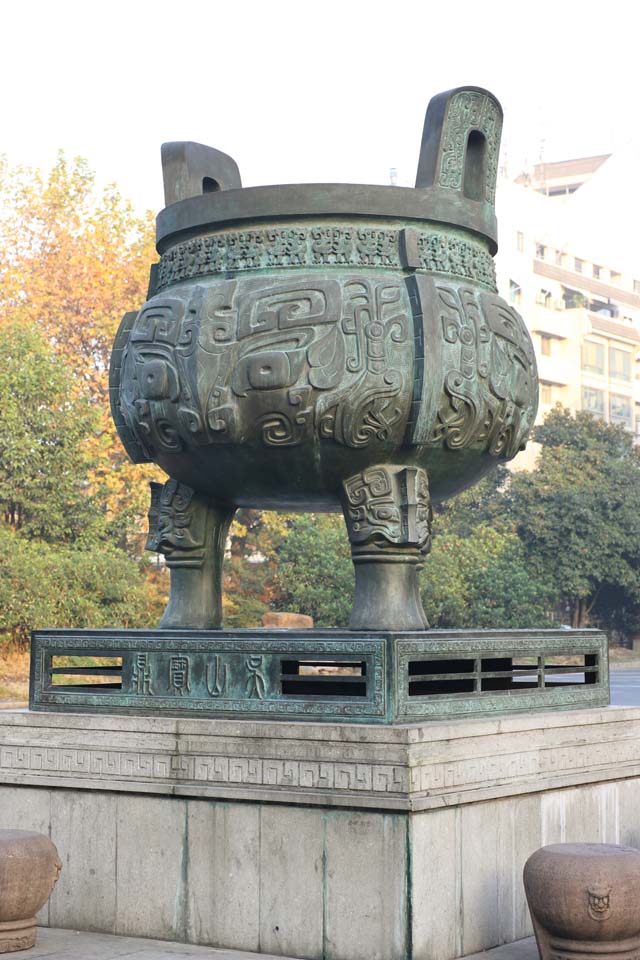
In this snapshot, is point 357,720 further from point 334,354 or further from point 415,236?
point 415,236

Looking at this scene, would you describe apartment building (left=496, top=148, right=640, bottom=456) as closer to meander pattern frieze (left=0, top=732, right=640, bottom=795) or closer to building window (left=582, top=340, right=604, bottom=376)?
building window (left=582, top=340, right=604, bottom=376)

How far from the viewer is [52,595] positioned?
2134cm

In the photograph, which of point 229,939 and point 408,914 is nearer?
point 408,914

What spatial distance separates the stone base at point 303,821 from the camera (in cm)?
558

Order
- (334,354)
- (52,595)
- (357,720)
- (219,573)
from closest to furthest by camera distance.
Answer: (357,720) → (334,354) → (219,573) → (52,595)

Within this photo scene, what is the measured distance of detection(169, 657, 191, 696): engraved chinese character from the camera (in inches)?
253

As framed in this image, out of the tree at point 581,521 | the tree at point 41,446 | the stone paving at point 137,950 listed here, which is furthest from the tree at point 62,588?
the tree at point 581,521

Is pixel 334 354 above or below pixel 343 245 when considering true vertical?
below

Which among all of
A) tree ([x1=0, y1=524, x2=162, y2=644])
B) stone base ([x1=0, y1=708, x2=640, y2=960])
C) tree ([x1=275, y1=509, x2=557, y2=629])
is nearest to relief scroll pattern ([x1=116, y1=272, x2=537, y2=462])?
stone base ([x1=0, y1=708, x2=640, y2=960])

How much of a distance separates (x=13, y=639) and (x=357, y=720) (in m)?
16.9

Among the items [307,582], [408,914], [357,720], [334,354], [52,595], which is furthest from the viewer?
[307,582]

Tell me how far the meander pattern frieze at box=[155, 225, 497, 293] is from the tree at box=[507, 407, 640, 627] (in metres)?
29.3

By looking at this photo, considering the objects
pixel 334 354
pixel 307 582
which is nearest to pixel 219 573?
pixel 334 354

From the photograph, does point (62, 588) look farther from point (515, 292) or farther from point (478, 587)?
point (515, 292)
